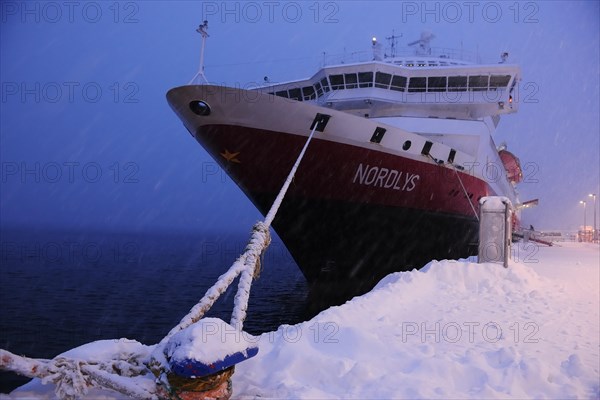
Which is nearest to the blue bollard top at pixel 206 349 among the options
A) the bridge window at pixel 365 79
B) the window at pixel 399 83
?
the bridge window at pixel 365 79

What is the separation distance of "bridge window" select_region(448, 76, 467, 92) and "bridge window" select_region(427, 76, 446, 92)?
0.25m

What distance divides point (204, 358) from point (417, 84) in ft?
56.3

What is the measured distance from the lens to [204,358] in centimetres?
297

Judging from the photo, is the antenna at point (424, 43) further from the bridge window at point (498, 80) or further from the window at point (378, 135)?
the window at point (378, 135)

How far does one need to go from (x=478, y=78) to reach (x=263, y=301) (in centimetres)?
1286

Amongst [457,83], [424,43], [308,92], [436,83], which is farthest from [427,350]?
[424,43]

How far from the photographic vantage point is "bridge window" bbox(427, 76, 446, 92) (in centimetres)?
1820

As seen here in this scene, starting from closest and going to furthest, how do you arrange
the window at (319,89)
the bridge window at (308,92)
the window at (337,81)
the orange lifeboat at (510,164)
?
1. the window at (337,81)
2. the window at (319,89)
3. the bridge window at (308,92)
4. the orange lifeboat at (510,164)

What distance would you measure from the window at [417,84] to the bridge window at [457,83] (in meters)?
1.02

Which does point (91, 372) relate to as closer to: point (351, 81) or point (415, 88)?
point (351, 81)

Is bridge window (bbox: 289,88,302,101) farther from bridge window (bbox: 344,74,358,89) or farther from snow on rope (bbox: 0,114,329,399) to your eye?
snow on rope (bbox: 0,114,329,399)

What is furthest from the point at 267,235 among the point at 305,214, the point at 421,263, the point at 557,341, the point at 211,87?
the point at 421,263

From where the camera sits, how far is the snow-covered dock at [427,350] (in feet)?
11.8

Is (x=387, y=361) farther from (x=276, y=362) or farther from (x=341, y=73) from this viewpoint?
(x=341, y=73)
